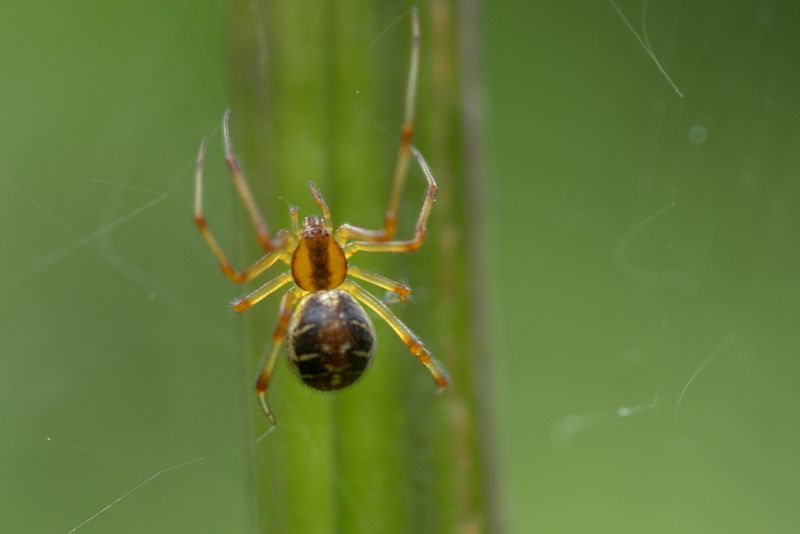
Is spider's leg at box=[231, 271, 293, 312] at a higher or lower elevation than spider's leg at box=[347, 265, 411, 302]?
higher

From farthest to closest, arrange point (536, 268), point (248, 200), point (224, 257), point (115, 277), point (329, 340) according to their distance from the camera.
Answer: point (536, 268), point (115, 277), point (224, 257), point (329, 340), point (248, 200)

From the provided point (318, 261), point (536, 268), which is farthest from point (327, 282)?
point (536, 268)

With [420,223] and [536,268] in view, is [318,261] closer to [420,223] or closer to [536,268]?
[420,223]

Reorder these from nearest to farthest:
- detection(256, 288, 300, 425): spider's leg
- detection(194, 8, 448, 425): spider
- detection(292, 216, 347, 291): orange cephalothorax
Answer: detection(194, 8, 448, 425): spider
detection(256, 288, 300, 425): spider's leg
detection(292, 216, 347, 291): orange cephalothorax

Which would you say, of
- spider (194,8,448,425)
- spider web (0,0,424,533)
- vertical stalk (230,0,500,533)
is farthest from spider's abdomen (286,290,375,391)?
spider web (0,0,424,533)

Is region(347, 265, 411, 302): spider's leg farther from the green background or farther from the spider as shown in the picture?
the green background

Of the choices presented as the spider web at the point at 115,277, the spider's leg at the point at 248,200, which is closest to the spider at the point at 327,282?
the spider's leg at the point at 248,200

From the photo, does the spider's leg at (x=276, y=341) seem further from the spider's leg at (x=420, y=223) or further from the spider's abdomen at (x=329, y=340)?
the spider's leg at (x=420, y=223)
